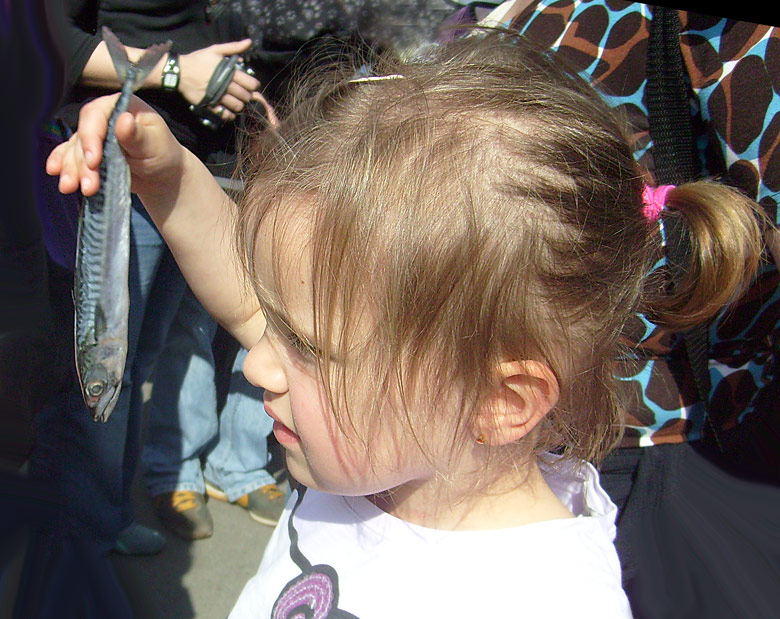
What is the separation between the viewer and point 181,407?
2.15m

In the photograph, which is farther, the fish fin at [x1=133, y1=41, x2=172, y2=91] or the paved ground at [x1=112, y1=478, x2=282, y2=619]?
the paved ground at [x1=112, y1=478, x2=282, y2=619]

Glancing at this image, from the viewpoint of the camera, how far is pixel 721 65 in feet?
3.25

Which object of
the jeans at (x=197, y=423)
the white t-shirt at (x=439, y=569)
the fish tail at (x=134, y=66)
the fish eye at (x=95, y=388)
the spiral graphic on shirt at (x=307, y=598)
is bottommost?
the jeans at (x=197, y=423)

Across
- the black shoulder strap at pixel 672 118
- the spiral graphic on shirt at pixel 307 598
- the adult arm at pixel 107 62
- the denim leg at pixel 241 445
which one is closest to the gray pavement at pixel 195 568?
the denim leg at pixel 241 445

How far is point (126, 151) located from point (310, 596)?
2.30 ft

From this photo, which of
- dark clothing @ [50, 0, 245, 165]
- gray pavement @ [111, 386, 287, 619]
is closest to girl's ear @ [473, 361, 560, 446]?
dark clothing @ [50, 0, 245, 165]

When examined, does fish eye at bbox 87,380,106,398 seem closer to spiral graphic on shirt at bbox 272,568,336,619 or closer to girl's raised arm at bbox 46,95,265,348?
girl's raised arm at bbox 46,95,265,348

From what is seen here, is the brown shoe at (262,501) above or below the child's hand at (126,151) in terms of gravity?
below

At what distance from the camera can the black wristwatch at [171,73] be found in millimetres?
1512

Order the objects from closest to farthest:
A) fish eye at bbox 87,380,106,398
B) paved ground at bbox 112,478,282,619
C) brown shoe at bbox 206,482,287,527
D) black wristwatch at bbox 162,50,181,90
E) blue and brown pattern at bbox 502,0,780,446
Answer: fish eye at bbox 87,380,106,398, blue and brown pattern at bbox 502,0,780,446, black wristwatch at bbox 162,50,181,90, paved ground at bbox 112,478,282,619, brown shoe at bbox 206,482,287,527

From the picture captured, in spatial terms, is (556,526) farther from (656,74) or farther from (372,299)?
(656,74)

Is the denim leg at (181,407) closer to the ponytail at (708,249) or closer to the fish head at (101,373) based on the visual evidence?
the fish head at (101,373)

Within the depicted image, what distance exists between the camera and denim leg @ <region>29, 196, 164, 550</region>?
1.56 m

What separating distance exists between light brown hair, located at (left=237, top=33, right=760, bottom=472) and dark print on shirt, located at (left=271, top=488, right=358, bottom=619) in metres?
0.29
